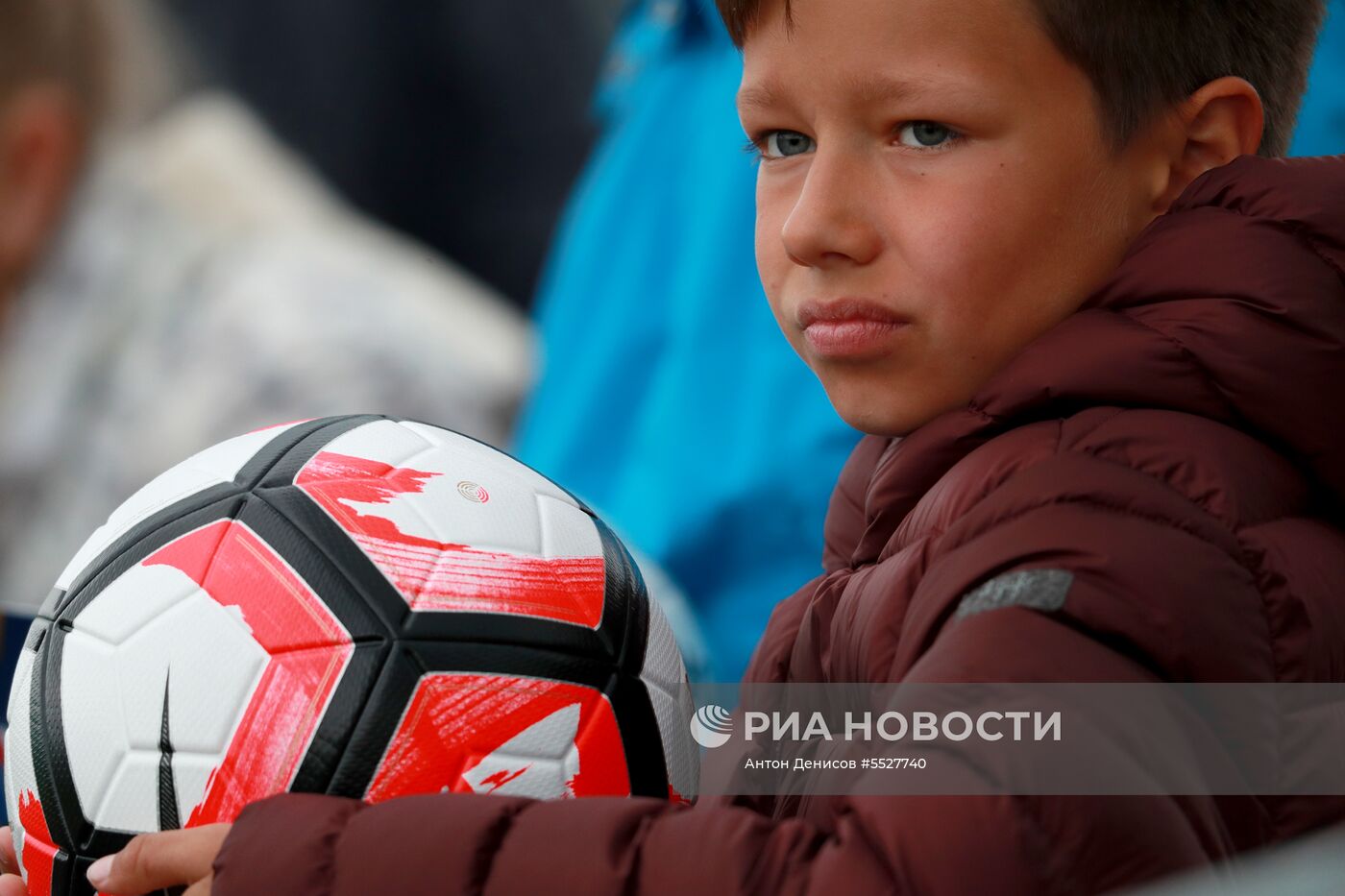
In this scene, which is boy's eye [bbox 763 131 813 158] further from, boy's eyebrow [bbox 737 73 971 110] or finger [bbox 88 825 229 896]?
finger [bbox 88 825 229 896]

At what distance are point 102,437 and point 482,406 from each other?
3.03 feet

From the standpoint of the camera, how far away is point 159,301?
3.09 m

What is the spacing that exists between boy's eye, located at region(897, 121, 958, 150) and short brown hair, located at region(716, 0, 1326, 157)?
0.10m

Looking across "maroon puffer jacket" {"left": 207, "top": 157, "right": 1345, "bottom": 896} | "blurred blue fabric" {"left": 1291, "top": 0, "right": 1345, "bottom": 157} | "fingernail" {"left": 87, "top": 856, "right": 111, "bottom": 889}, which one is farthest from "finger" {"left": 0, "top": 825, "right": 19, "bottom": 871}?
"blurred blue fabric" {"left": 1291, "top": 0, "right": 1345, "bottom": 157}

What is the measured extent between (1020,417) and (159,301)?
2591mm

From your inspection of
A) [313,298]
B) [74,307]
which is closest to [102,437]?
[74,307]

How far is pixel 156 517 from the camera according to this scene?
0.95m

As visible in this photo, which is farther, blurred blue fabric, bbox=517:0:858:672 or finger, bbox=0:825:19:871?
blurred blue fabric, bbox=517:0:858:672

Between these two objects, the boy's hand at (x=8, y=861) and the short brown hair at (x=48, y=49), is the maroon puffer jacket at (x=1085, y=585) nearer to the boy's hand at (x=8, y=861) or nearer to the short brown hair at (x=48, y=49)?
the boy's hand at (x=8, y=861)

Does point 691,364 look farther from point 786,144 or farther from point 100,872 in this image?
point 100,872

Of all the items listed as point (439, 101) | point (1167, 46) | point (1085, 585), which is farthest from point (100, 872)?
point (439, 101)

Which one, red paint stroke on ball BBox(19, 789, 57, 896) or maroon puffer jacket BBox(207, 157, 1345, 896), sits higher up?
maroon puffer jacket BBox(207, 157, 1345, 896)

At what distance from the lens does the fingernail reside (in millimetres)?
820

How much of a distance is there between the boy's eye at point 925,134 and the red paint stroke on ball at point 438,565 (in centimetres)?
35
